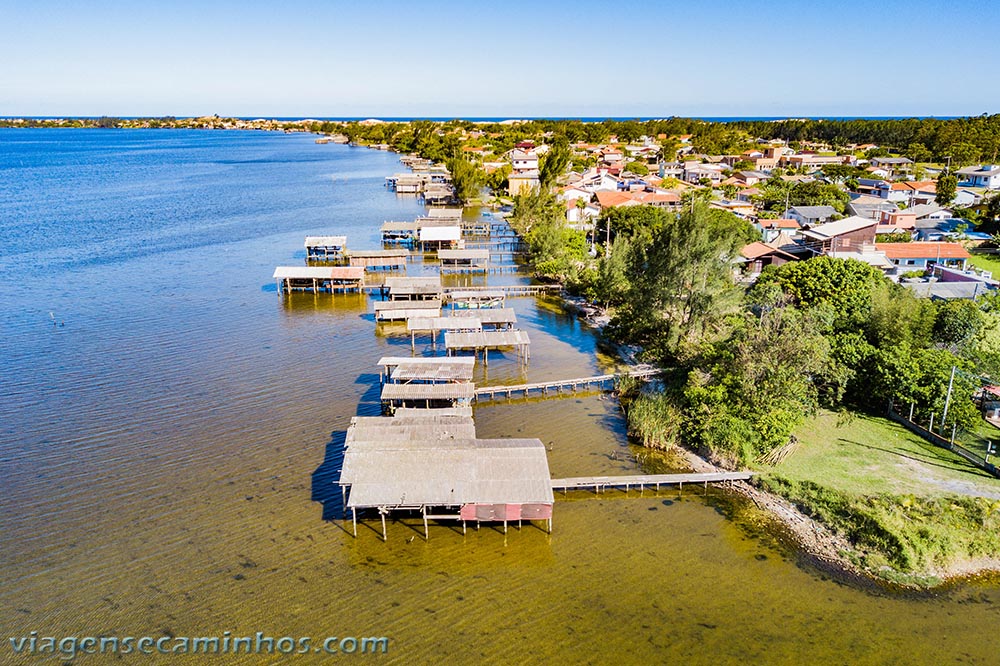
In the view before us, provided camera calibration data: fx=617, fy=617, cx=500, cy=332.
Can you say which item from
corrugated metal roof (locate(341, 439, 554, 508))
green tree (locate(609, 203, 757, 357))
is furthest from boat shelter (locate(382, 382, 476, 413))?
green tree (locate(609, 203, 757, 357))

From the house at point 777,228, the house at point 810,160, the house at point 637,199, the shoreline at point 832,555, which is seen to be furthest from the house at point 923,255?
the house at point 810,160

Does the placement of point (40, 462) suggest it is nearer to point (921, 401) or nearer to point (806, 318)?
point (806, 318)

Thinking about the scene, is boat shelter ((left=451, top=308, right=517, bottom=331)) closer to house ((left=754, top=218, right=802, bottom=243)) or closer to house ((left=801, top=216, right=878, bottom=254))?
house ((left=801, top=216, right=878, bottom=254))

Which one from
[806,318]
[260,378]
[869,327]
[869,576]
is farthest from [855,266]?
[260,378]

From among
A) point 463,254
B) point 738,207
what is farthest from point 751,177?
point 463,254

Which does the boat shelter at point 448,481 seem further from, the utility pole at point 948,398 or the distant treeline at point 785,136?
the distant treeline at point 785,136

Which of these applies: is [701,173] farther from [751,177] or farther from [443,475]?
[443,475]
